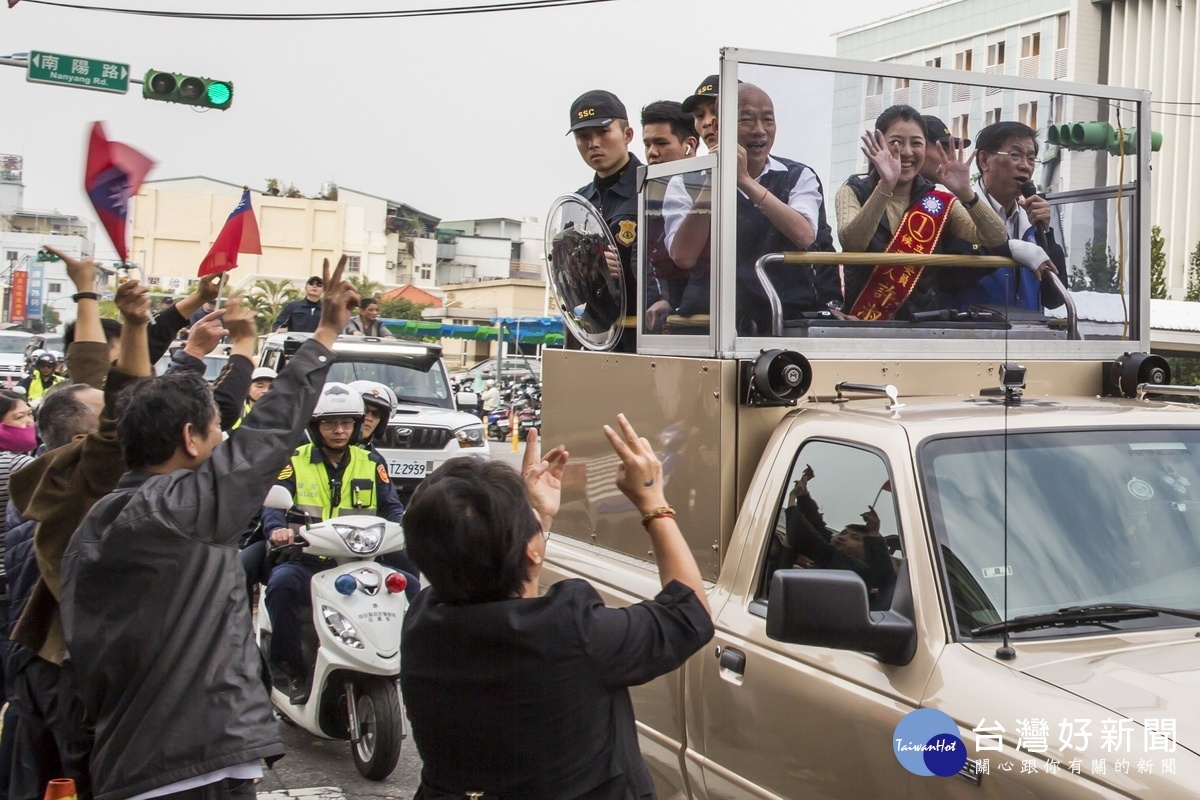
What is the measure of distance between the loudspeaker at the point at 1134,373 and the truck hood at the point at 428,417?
34.0 ft

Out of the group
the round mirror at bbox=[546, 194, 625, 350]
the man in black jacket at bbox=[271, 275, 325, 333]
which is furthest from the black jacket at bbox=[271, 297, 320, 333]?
the round mirror at bbox=[546, 194, 625, 350]

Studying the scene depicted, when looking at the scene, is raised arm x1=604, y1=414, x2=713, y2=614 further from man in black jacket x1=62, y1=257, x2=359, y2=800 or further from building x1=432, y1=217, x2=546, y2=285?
building x1=432, y1=217, x2=546, y2=285

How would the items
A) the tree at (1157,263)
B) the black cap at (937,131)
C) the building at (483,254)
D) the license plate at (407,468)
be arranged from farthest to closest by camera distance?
the building at (483,254) < the tree at (1157,263) < the license plate at (407,468) < the black cap at (937,131)

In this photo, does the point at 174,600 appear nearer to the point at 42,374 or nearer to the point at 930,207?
the point at 930,207

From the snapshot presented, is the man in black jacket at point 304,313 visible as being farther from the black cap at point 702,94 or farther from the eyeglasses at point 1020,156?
the eyeglasses at point 1020,156

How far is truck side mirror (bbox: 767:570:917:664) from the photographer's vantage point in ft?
9.49

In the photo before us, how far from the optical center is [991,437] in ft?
11.3

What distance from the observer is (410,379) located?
15.0 meters

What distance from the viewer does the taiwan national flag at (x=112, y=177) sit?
180 inches

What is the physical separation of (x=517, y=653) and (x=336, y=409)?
4521 millimetres

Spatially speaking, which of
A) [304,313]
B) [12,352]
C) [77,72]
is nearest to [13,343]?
[12,352]

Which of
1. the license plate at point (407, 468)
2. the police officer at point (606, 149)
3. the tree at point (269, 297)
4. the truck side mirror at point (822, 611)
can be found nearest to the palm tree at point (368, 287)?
the tree at point (269, 297)

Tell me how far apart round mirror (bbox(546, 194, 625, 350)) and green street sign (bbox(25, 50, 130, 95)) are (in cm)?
1154

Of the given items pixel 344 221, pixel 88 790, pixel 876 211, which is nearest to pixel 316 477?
pixel 88 790
